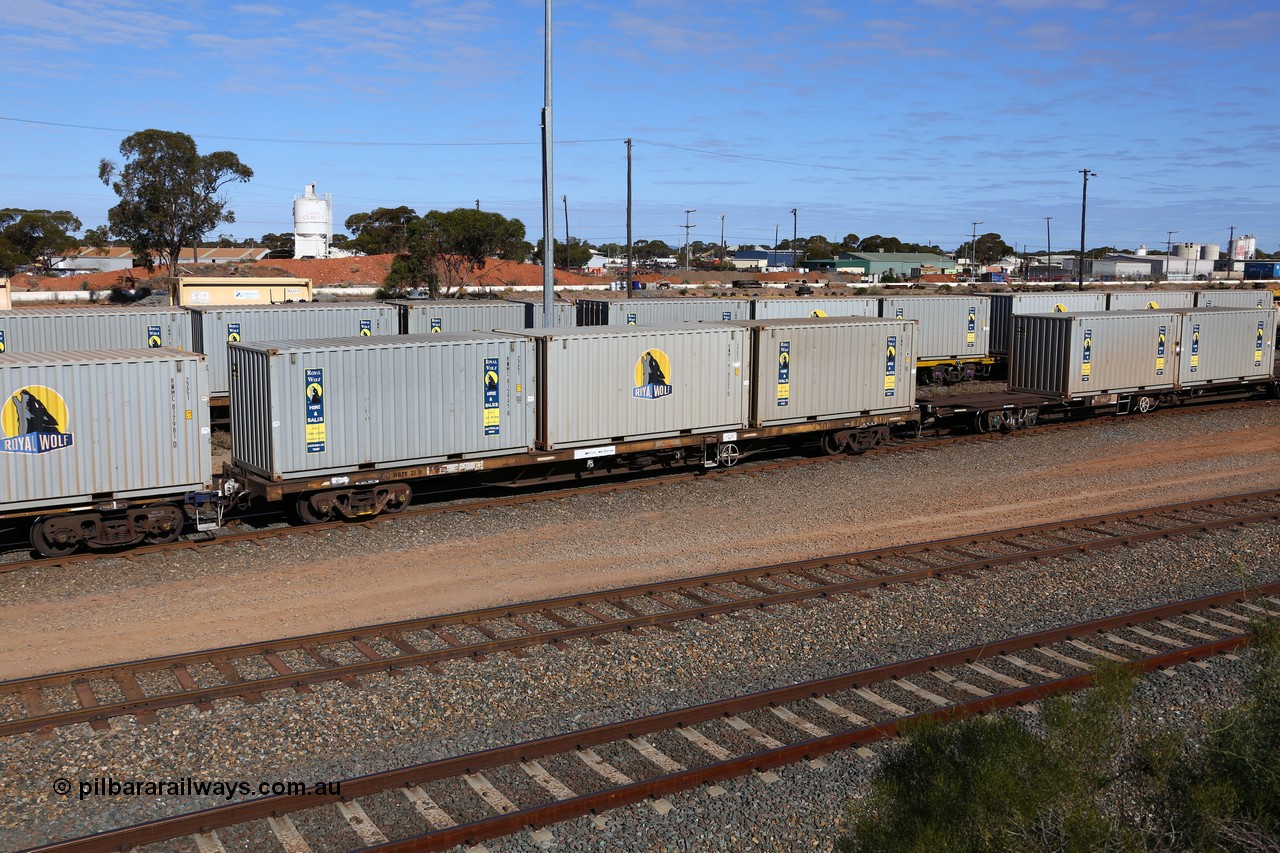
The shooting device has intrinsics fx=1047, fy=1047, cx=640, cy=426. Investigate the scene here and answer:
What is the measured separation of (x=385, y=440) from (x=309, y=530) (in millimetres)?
1892

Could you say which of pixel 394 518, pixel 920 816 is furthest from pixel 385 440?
pixel 920 816

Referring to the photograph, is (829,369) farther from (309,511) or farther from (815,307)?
(815,307)

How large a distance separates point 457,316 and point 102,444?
18469 millimetres

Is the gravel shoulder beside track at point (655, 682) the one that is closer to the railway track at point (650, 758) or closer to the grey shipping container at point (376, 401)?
the railway track at point (650, 758)

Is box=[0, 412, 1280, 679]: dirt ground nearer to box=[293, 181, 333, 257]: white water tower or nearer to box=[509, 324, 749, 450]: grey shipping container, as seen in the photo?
box=[509, 324, 749, 450]: grey shipping container

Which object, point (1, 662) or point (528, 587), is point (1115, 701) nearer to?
point (528, 587)

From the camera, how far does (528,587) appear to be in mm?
13867

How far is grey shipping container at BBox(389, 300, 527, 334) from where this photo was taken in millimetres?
31859

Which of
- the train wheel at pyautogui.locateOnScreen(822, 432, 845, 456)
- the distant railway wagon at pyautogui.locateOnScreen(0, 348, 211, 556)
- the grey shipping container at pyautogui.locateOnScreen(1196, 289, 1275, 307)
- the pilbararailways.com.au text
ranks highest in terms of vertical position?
the grey shipping container at pyautogui.locateOnScreen(1196, 289, 1275, 307)

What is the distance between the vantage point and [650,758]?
8672 mm

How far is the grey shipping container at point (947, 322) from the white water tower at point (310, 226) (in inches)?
3441

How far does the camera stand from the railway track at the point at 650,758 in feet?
24.5

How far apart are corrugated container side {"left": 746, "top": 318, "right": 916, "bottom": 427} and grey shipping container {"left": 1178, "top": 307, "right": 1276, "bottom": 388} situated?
1074 centimetres

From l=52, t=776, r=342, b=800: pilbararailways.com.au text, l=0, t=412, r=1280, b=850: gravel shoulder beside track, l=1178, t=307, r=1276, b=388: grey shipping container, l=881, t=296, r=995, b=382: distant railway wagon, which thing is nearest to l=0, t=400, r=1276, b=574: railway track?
l=0, t=412, r=1280, b=850: gravel shoulder beside track
